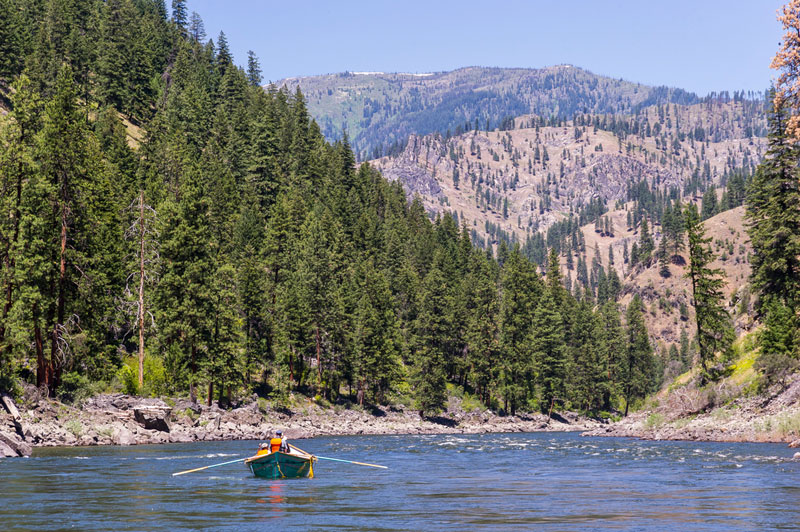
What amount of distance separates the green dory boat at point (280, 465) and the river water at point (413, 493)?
627mm

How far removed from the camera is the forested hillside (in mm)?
52531

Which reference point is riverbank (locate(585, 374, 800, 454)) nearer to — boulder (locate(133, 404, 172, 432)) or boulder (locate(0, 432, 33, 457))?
boulder (locate(133, 404, 172, 432))

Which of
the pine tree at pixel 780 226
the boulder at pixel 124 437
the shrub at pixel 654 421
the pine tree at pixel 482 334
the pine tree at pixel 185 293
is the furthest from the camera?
the pine tree at pixel 482 334

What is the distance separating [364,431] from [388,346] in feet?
56.9

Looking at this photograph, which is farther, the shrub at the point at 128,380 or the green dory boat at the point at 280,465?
the shrub at the point at 128,380

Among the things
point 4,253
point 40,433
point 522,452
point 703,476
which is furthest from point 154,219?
point 703,476

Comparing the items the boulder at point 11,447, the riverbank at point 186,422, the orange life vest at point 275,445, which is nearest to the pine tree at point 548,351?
the riverbank at point 186,422

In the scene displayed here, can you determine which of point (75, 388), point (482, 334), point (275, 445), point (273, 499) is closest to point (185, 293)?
point (75, 388)

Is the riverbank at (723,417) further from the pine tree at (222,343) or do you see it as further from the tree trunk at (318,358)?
the pine tree at (222,343)

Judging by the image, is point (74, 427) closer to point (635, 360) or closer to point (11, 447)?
point (11, 447)

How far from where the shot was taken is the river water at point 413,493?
2250cm

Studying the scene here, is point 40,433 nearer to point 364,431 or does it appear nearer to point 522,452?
point 522,452

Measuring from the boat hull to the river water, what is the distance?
611 mm

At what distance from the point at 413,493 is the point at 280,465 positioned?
7587mm
